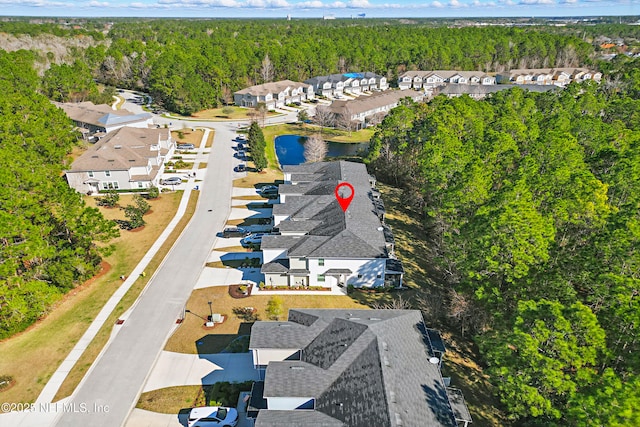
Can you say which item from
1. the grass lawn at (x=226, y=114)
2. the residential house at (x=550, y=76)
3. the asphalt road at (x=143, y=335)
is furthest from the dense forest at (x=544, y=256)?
the residential house at (x=550, y=76)

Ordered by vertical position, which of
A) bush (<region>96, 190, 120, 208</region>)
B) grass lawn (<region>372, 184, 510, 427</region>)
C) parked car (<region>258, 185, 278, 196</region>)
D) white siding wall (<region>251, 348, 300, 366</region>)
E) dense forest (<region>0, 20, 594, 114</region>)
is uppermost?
dense forest (<region>0, 20, 594, 114</region>)

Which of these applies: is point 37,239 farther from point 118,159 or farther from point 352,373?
point 352,373

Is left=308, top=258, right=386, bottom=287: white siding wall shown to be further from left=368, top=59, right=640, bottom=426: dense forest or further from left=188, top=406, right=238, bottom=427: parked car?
left=188, top=406, right=238, bottom=427: parked car

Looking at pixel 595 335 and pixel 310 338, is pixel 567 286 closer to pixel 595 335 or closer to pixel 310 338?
pixel 595 335

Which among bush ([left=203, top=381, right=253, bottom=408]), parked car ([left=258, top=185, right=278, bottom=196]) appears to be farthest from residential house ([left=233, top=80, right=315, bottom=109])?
bush ([left=203, top=381, right=253, bottom=408])

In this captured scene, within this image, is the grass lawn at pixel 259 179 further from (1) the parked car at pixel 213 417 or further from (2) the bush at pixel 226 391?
(1) the parked car at pixel 213 417
